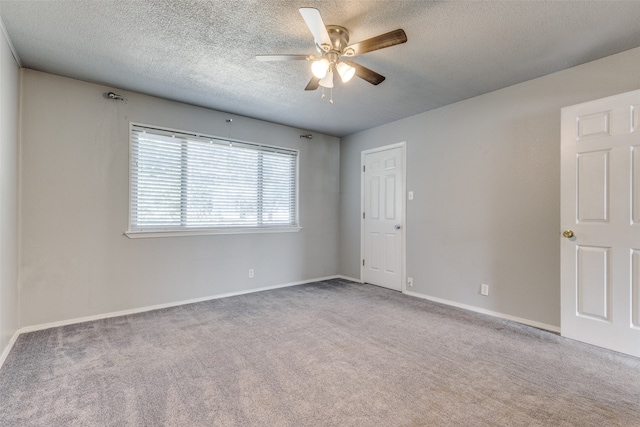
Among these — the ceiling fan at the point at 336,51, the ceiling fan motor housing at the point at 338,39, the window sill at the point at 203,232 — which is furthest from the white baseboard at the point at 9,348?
the ceiling fan motor housing at the point at 338,39

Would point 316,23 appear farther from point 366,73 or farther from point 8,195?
point 8,195

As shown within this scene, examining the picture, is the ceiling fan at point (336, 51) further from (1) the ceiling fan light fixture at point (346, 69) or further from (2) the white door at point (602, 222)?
(2) the white door at point (602, 222)

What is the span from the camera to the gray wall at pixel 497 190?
3021 mm

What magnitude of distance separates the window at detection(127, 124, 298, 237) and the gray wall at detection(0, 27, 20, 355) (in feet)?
3.19

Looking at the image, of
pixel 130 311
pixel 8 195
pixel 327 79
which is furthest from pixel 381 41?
pixel 130 311

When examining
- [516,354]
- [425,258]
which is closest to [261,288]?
[425,258]

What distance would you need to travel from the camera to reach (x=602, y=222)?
→ 2.64m

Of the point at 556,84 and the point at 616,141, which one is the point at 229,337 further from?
the point at 556,84

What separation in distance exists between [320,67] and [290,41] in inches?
19.9

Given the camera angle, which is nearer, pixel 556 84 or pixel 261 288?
pixel 556 84

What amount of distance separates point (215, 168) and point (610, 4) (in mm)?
4034

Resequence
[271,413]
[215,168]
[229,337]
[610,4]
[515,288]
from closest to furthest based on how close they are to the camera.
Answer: [271,413], [610,4], [229,337], [515,288], [215,168]

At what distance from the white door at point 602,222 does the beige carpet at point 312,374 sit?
0.90ft

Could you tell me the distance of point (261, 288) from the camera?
457 centimetres
